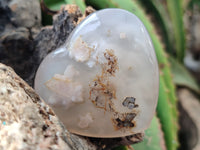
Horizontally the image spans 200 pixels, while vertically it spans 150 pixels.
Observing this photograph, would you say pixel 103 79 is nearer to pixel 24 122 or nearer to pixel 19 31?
pixel 24 122

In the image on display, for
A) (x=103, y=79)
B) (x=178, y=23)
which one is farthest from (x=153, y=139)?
(x=178, y=23)

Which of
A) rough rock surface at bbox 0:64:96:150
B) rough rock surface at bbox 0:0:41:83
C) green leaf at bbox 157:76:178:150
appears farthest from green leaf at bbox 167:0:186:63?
rough rock surface at bbox 0:64:96:150

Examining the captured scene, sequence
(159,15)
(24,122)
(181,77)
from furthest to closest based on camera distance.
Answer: (181,77) → (159,15) → (24,122)

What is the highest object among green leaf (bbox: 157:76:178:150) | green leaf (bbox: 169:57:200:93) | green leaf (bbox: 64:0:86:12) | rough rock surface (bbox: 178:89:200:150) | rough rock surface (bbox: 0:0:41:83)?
green leaf (bbox: 64:0:86:12)

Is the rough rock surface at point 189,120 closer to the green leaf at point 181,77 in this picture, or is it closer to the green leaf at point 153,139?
the green leaf at point 181,77

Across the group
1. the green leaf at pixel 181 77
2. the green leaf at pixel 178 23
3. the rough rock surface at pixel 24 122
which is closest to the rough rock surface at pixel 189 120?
the green leaf at pixel 181 77

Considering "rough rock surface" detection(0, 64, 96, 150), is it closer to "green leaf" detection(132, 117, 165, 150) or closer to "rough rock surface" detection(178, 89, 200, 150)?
"green leaf" detection(132, 117, 165, 150)
